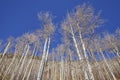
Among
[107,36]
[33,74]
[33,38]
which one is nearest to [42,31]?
[33,38]

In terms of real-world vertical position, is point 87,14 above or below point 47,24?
below

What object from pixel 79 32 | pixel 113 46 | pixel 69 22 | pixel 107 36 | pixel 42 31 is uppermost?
pixel 107 36

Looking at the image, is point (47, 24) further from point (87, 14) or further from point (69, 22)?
point (87, 14)

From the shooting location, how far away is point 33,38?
2105cm

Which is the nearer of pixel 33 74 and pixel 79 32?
pixel 79 32

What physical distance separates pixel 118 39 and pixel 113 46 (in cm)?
132

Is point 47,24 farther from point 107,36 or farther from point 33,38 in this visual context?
point 107,36

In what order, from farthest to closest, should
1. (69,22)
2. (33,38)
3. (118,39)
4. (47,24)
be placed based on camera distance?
1. (118,39)
2. (33,38)
3. (47,24)
4. (69,22)

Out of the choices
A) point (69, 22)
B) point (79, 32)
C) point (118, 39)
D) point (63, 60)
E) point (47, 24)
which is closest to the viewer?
point (79, 32)

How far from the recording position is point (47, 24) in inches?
706

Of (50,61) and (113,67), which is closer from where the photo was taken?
(113,67)

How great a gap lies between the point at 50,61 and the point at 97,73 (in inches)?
372

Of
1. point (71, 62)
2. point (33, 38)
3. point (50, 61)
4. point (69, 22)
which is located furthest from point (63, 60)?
point (69, 22)

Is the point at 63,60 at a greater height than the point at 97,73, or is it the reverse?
the point at 63,60
